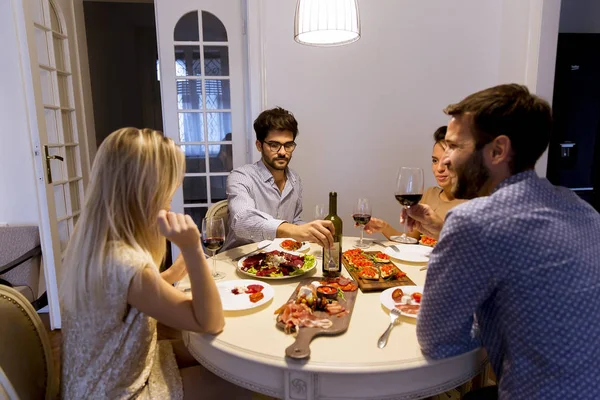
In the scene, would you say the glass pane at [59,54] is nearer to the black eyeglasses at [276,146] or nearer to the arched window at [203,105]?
the arched window at [203,105]

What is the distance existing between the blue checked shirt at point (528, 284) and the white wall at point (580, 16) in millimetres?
2782

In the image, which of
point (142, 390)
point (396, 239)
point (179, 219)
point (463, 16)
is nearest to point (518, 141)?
point (179, 219)

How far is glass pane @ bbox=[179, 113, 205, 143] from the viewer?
2.91 meters

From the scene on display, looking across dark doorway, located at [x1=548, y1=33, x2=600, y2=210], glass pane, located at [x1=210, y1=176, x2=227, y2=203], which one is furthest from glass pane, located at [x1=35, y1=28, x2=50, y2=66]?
dark doorway, located at [x1=548, y1=33, x2=600, y2=210]

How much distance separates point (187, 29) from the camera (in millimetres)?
2795

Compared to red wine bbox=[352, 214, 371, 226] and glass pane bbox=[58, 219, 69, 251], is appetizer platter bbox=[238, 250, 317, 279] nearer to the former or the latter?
red wine bbox=[352, 214, 371, 226]

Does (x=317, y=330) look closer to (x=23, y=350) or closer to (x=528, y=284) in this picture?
(x=528, y=284)

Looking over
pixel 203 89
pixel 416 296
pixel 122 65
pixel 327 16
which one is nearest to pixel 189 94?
pixel 203 89

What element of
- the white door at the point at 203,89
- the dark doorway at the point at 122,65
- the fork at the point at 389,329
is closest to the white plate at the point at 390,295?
the fork at the point at 389,329

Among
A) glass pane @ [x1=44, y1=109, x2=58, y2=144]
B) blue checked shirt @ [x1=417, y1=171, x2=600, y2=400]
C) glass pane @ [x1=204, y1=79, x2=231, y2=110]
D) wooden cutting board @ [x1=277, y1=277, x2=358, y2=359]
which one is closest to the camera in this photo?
blue checked shirt @ [x1=417, y1=171, x2=600, y2=400]

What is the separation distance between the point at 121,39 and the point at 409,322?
204 inches

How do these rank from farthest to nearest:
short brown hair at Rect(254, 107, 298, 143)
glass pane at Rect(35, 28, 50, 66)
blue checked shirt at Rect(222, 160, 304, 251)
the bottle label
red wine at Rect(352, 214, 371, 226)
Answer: glass pane at Rect(35, 28, 50, 66) < short brown hair at Rect(254, 107, 298, 143) < blue checked shirt at Rect(222, 160, 304, 251) < red wine at Rect(352, 214, 371, 226) < the bottle label

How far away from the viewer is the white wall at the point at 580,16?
9.56 ft

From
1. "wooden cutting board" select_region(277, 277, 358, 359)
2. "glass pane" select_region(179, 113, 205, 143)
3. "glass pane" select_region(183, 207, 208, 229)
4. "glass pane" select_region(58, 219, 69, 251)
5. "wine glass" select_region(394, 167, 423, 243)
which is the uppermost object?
"glass pane" select_region(179, 113, 205, 143)
